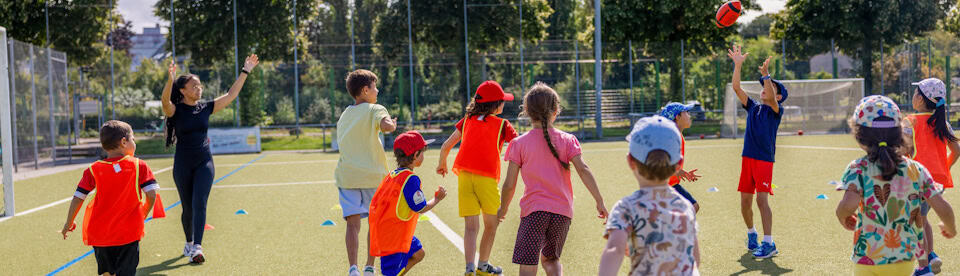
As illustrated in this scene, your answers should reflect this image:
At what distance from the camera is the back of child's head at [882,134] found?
12.4ft

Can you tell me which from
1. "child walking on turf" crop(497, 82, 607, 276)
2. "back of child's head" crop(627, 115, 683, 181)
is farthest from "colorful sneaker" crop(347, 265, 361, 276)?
"back of child's head" crop(627, 115, 683, 181)

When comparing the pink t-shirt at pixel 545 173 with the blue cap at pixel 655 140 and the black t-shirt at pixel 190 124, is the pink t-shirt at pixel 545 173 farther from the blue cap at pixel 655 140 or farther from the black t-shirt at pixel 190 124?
the black t-shirt at pixel 190 124

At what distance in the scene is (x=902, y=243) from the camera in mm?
3781

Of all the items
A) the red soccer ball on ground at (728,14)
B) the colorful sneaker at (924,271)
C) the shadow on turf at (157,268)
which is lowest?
the shadow on turf at (157,268)

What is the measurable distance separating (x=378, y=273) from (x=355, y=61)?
2540 centimetres

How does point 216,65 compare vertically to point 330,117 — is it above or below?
above

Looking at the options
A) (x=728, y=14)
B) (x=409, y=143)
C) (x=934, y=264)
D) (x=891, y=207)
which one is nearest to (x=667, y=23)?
(x=728, y=14)

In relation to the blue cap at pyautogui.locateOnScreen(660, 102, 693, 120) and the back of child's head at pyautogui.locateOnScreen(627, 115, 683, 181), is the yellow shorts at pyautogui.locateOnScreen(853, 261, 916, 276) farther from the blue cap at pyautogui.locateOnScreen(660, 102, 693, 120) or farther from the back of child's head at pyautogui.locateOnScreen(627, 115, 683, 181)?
the blue cap at pyautogui.locateOnScreen(660, 102, 693, 120)

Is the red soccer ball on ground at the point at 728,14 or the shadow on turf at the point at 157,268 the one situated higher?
the red soccer ball on ground at the point at 728,14

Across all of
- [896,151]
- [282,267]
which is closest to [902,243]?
[896,151]

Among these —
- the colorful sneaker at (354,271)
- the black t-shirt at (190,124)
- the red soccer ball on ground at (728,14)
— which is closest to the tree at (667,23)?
the red soccer ball on ground at (728,14)

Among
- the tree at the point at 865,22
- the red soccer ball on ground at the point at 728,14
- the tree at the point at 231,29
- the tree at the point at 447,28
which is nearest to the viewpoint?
the red soccer ball on ground at the point at 728,14

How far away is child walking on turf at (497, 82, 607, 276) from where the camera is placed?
4891 mm

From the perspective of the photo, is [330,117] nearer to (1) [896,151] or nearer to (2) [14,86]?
(2) [14,86]
